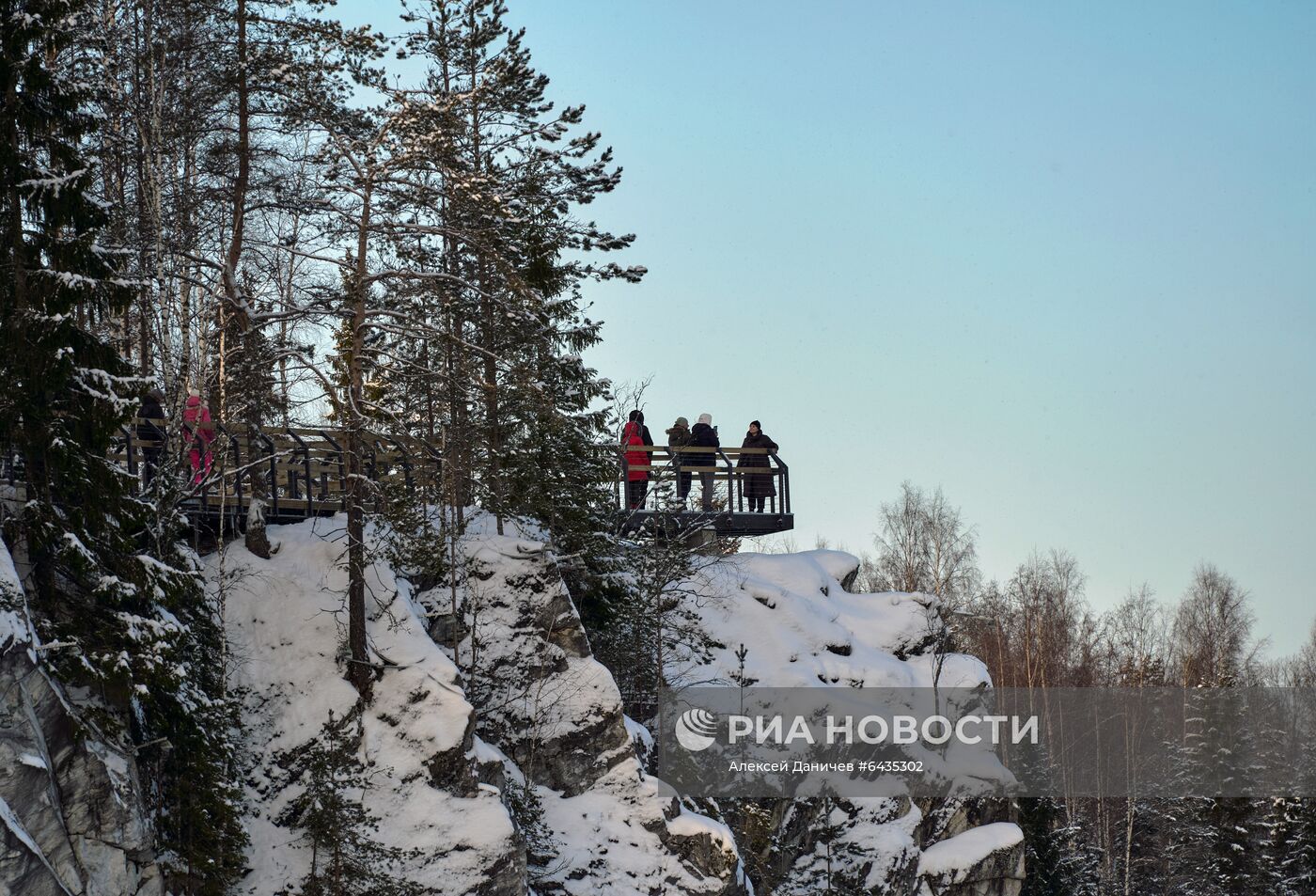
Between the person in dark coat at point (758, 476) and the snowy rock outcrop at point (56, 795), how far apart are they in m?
16.4

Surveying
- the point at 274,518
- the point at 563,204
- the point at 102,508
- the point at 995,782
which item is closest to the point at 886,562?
the point at 995,782

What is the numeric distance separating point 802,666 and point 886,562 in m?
31.8

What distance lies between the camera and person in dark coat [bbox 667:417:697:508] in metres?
29.0

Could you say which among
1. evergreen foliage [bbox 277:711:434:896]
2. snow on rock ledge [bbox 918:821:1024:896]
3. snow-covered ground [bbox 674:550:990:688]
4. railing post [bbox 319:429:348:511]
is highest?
railing post [bbox 319:429:348:511]

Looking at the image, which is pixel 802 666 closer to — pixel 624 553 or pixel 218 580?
pixel 624 553

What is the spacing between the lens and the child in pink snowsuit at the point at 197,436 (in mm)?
18094

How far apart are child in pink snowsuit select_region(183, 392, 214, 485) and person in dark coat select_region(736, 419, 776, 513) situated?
12.4 metres

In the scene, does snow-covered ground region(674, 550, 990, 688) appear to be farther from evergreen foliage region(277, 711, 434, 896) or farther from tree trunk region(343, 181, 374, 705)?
evergreen foliage region(277, 711, 434, 896)

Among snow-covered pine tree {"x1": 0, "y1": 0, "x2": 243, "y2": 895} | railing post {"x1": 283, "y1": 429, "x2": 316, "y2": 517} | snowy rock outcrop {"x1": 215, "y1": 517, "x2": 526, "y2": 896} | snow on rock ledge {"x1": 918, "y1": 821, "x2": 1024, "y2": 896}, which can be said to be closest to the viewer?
snow-covered pine tree {"x1": 0, "y1": 0, "x2": 243, "y2": 895}

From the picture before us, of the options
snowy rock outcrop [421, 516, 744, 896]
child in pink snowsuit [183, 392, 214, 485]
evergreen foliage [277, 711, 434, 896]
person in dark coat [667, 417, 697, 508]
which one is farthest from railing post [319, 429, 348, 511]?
person in dark coat [667, 417, 697, 508]

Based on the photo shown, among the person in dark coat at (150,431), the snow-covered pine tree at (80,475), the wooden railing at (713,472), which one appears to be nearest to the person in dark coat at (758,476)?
the wooden railing at (713,472)

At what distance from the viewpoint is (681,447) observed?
95.1 feet

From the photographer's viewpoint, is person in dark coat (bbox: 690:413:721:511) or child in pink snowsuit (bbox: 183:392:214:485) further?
person in dark coat (bbox: 690:413:721:511)

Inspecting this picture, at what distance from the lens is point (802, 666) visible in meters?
28.8
